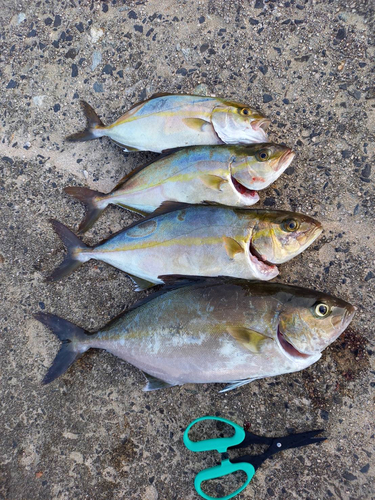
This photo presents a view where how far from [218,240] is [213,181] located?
40 centimetres

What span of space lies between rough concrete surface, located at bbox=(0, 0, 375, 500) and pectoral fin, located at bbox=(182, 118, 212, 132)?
43cm

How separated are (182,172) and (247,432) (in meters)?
1.72

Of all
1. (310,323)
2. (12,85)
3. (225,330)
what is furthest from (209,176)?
(12,85)

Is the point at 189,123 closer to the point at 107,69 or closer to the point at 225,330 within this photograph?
the point at 107,69

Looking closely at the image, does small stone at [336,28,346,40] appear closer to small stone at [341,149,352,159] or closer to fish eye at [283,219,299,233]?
small stone at [341,149,352,159]

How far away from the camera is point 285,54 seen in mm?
2732

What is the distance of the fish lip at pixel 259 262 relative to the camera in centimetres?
228

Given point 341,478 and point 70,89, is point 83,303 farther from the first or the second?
point 341,478

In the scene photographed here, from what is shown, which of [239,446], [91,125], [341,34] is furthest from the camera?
[91,125]

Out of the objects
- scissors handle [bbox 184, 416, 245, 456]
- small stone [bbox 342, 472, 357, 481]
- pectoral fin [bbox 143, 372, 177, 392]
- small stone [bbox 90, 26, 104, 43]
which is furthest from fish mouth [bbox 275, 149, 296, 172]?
small stone [bbox 342, 472, 357, 481]

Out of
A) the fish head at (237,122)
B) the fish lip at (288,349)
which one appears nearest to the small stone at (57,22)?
the fish head at (237,122)

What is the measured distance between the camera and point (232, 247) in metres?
2.25

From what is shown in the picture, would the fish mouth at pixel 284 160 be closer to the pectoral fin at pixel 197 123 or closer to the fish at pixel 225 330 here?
the pectoral fin at pixel 197 123

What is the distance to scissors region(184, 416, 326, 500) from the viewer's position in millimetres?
2273
